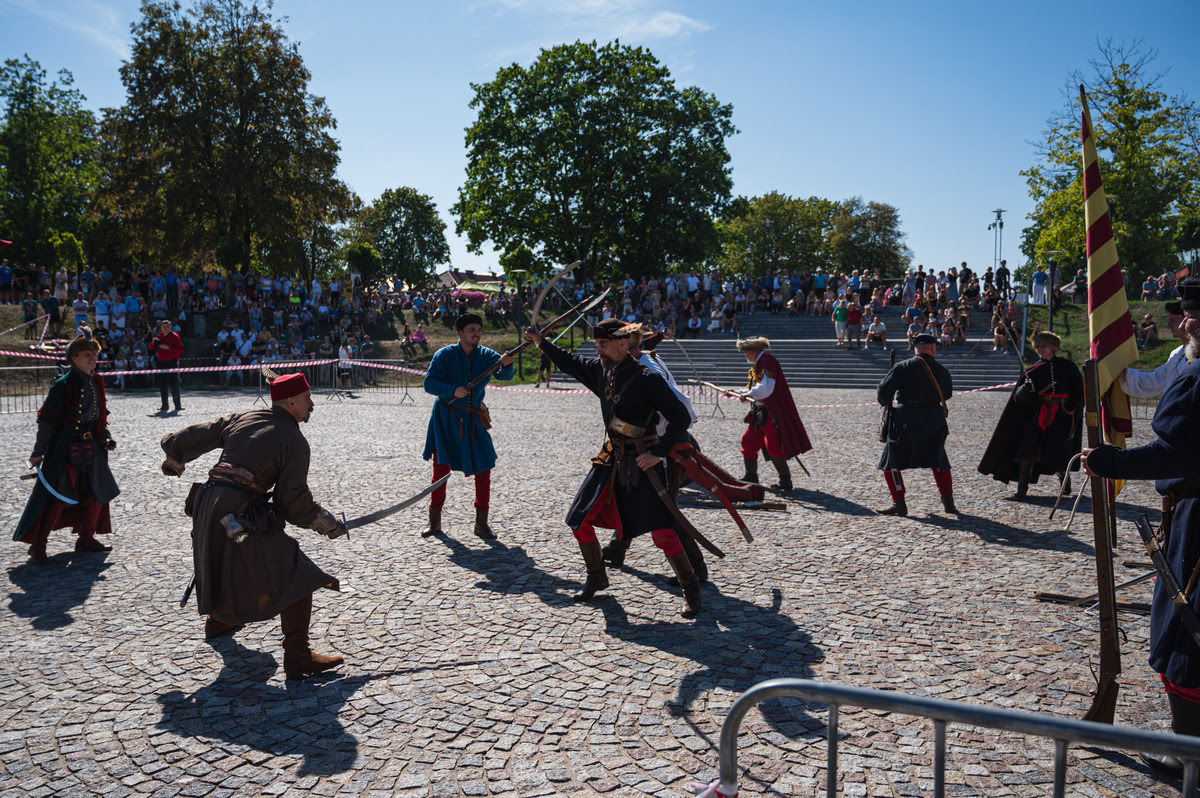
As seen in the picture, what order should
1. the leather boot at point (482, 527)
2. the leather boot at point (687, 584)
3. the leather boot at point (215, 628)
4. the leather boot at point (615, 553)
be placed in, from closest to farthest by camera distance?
the leather boot at point (215, 628)
the leather boot at point (687, 584)
the leather boot at point (615, 553)
the leather boot at point (482, 527)

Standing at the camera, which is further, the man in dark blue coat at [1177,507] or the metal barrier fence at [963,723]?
the man in dark blue coat at [1177,507]

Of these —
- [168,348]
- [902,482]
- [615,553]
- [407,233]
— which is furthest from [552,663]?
[407,233]

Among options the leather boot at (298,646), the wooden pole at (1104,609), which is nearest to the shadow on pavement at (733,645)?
the wooden pole at (1104,609)

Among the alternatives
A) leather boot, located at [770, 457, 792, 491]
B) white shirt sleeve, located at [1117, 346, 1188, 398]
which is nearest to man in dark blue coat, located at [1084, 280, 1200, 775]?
white shirt sleeve, located at [1117, 346, 1188, 398]

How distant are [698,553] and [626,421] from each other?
54.1 inches

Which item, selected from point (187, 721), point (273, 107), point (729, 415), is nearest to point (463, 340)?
point (187, 721)

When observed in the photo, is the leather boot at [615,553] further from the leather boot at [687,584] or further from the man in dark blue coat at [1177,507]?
the man in dark blue coat at [1177,507]

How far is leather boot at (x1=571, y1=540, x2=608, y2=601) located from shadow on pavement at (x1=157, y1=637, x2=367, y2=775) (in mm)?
1684

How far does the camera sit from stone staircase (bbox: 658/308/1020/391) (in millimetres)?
24828

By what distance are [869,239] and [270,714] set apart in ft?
226

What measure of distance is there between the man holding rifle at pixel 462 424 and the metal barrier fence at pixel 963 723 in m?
5.14

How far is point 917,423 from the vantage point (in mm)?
8203

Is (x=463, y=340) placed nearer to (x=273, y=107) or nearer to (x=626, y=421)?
(x=626, y=421)

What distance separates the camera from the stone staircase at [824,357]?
81.5ft
